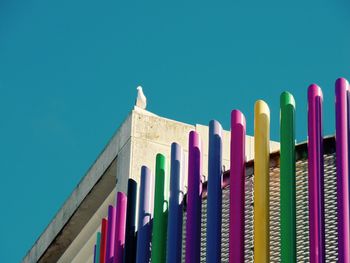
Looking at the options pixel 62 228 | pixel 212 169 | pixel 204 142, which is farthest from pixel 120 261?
pixel 62 228

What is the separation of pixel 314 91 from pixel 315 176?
86 cm

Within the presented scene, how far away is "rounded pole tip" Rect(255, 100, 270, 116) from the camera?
1395 centimetres

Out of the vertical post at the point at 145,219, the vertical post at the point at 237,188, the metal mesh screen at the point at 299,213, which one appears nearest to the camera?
the metal mesh screen at the point at 299,213

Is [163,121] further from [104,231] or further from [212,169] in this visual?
[212,169]

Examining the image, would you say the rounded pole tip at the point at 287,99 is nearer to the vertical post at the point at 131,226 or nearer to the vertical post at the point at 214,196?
the vertical post at the point at 214,196

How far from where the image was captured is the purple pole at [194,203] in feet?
47.3

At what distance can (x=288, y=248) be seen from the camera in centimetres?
1297

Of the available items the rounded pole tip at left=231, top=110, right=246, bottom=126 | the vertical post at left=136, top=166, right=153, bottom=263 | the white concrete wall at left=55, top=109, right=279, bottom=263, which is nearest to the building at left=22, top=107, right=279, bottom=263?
the white concrete wall at left=55, top=109, right=279, bottom=263

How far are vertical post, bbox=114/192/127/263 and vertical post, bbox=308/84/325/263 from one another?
3634 mm

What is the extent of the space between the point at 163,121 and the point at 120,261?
11.4 feet

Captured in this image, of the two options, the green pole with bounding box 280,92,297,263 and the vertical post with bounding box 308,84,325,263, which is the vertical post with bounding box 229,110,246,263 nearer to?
the green pole with bounding box 280,92,297,263

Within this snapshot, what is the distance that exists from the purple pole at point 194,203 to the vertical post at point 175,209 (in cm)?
33

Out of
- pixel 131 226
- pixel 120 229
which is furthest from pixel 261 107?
pixel 120 229

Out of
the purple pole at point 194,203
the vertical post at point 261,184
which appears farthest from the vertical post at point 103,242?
the vertical post at point 261,184
